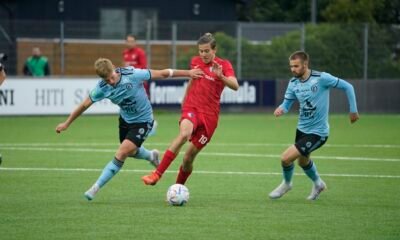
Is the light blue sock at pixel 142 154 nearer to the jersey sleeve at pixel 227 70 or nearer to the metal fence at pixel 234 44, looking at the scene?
the jersey sleeve at pixel 227 70

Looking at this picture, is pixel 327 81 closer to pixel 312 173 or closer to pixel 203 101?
pixel 312 173

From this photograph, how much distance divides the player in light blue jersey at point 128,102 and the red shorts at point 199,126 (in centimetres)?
50

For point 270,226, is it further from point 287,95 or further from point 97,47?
point 97,47

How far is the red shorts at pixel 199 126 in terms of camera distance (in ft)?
42.3

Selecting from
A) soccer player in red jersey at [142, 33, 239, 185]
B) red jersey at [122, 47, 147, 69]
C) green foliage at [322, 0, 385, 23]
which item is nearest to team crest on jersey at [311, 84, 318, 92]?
soccer player in red jersey at [142, 33, 239, 185]

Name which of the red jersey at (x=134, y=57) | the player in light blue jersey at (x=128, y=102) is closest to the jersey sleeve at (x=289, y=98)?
the player in light blue jersey at (x=128, y=102)

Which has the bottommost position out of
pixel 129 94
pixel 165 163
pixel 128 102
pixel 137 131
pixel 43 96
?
pixel 43 96

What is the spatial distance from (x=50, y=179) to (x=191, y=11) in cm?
A: 2924

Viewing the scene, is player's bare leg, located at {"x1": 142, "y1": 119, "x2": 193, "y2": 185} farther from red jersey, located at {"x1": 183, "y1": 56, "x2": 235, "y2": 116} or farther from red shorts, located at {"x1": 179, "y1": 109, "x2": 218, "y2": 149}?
red jersey, located at {"x1": 183, "y1": 56, "x2": 235, "y2": 116}

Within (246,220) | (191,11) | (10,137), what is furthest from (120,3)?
(246,220)

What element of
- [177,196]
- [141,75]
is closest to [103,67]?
[141,75]

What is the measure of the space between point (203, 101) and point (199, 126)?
341 mm

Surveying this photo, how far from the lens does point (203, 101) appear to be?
1306 centimetres

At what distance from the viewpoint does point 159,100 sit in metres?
31.4
